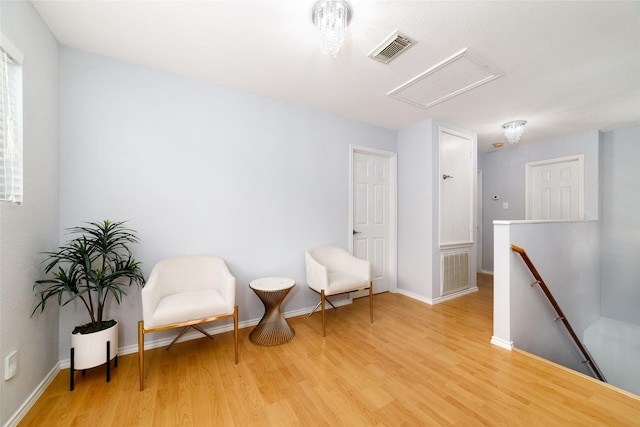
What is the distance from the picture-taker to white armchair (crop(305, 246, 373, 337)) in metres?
2.55

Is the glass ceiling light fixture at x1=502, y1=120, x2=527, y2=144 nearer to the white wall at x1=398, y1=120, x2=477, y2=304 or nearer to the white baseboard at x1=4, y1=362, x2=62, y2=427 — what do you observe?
the white wall at x1=398, y1=120, x2=477, y2=304

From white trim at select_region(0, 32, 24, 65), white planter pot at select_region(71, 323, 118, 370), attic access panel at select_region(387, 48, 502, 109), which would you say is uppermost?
attic access panel at select_region(387, 48, 502, 109)

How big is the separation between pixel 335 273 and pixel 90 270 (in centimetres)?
222

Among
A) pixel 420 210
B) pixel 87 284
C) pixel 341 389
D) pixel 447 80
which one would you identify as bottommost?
pixel 341 389

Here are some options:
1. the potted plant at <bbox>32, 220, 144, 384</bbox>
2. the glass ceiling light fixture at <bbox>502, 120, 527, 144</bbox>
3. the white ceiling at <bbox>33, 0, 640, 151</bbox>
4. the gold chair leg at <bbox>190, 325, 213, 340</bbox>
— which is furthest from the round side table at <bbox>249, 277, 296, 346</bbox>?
the glass ceiling light fixture at <bbox>502, 120, 527, 144</bbox>

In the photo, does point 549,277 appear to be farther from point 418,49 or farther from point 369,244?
point 418,49

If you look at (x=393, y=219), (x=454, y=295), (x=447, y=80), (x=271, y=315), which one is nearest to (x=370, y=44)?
(x=447, y=80)

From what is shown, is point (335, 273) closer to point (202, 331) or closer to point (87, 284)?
point (202, 331)

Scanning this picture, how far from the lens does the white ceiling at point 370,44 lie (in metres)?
1.63

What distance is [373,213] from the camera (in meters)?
3.75

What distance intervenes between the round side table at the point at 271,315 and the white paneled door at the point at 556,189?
490 cm

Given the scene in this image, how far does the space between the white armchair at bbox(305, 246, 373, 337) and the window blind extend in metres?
2.27

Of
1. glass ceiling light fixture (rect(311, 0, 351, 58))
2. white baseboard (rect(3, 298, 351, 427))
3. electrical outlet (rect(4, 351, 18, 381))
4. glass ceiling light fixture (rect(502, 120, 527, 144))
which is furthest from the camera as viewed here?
glass ceiling light fixture (rect(502, 120, 527, 144))

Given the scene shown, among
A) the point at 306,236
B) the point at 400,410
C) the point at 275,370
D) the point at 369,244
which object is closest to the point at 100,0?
the point at 306,236
